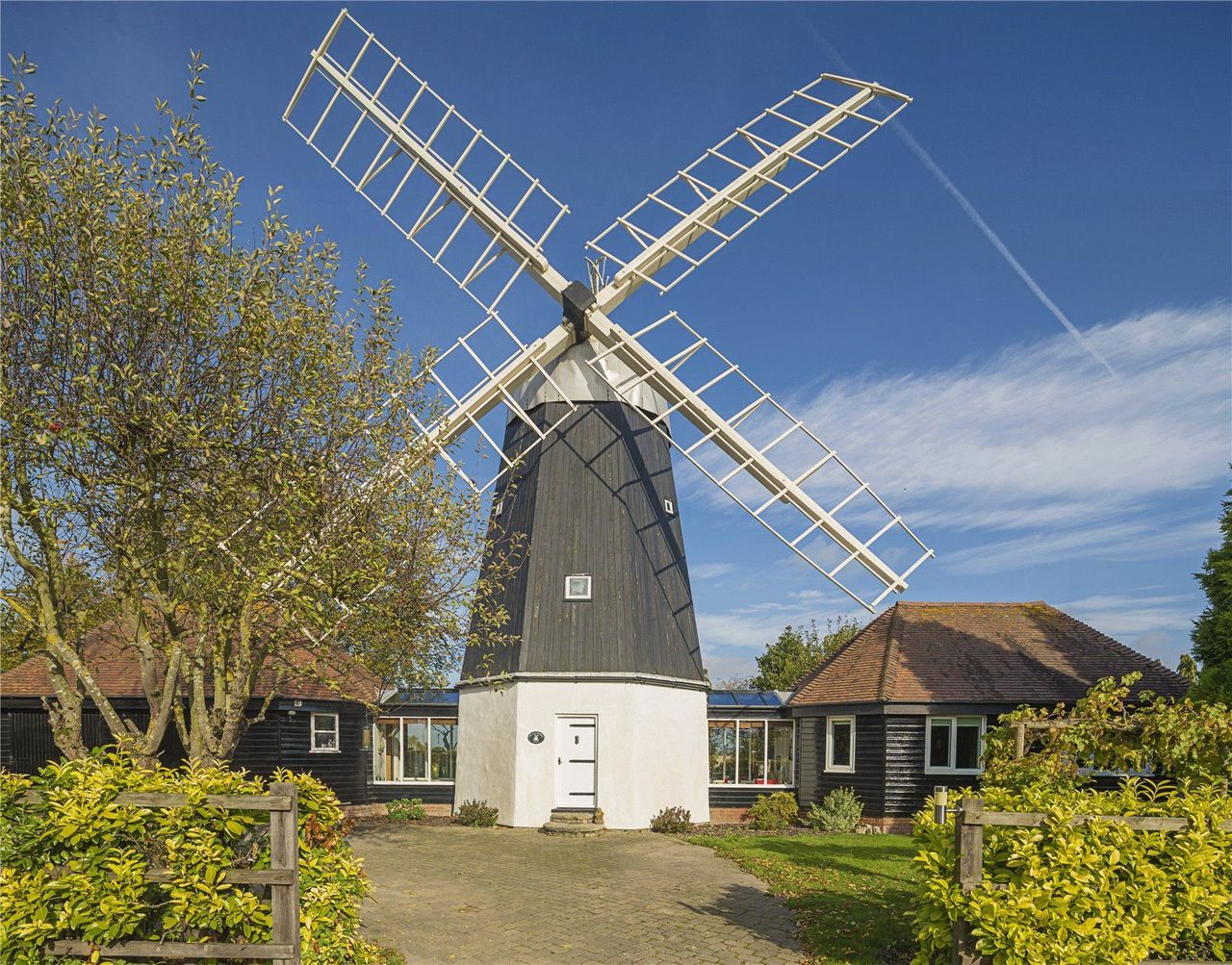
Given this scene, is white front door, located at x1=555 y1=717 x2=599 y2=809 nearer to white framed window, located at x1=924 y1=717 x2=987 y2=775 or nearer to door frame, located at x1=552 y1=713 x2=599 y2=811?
door frame, located at x1=552 y1=713 x2=599 y2=811

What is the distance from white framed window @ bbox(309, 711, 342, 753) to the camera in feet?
69.6

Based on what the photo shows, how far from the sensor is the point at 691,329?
67.3 ft

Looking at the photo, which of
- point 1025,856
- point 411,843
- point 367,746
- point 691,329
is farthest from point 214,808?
point 367,746

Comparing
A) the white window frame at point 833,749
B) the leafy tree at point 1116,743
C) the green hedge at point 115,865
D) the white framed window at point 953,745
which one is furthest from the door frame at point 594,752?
the green hedge at point 115,865

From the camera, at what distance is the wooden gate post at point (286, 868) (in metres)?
6.90

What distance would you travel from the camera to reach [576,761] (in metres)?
19.8

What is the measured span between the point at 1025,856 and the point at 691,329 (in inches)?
599

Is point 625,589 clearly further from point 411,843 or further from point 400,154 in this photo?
point 400,154

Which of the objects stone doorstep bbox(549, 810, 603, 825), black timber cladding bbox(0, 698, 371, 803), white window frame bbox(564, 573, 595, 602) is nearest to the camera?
stone doorstep bbox(549, 810, 603, 825)

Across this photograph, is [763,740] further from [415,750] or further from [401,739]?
[401,739]

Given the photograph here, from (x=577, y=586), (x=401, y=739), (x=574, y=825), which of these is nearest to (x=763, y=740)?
(x=574, y=825)

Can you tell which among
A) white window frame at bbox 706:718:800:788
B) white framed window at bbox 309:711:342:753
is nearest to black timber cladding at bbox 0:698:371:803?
white framed window at bbox 309:711:342:753

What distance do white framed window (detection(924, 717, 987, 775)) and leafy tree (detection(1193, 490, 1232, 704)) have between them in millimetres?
6075

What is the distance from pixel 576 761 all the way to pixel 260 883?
1348cm
